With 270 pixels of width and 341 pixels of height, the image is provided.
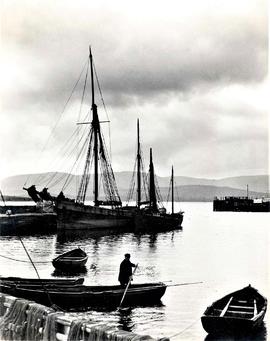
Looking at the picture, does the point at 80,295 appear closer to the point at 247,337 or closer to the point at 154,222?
the point at 247,337

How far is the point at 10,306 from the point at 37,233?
6403cm

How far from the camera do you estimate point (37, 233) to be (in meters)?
75.3

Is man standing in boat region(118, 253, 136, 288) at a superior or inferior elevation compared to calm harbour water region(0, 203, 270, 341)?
superior

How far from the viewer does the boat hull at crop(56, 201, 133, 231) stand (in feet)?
236

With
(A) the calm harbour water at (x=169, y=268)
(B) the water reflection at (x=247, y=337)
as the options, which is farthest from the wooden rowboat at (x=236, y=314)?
(A) the calm harbour water at (x=169, y=268)

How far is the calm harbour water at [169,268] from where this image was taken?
70.2ft

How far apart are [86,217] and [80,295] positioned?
53.4m

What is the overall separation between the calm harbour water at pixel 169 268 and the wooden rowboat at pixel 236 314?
2.81ft

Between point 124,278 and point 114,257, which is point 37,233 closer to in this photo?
point 114,257

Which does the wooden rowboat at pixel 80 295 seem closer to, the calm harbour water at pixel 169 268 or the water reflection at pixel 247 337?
the calm harbour water at pixel 169 268

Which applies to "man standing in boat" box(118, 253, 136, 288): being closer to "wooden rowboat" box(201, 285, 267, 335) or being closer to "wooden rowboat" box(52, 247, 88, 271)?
"wooden rowboat" box(201, 285, 267, 335)

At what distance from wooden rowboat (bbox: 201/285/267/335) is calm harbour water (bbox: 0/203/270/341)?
0.86 m

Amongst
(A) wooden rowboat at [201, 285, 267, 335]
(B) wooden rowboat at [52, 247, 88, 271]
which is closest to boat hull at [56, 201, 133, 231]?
(B) wooden rowboat at [52, 247, 88, 271]

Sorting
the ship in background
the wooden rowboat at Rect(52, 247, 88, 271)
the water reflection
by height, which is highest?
the ship in background
